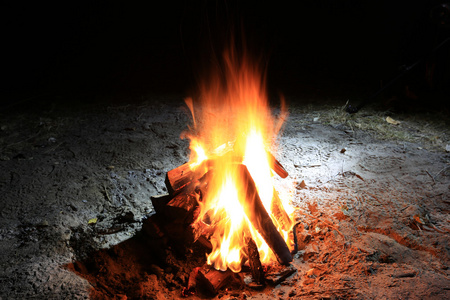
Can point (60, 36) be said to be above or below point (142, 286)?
above

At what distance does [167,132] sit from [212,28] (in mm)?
5507

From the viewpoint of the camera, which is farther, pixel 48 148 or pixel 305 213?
pixel 48 148

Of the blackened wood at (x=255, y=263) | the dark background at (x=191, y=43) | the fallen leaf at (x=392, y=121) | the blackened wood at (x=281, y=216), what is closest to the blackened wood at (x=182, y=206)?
the blackened wood at (x=255, y=263)

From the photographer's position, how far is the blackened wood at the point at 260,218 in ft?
6.75

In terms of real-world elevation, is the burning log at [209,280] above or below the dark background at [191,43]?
below

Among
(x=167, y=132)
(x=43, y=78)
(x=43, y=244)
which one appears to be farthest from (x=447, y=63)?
(x=43, y=78)

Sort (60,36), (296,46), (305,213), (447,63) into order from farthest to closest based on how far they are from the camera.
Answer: (296,46), (60,36), (447,63), (305,213)

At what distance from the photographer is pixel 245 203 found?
2.17 metres

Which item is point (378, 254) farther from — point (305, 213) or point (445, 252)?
point (305, 213)

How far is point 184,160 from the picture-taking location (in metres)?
Result: 3.66

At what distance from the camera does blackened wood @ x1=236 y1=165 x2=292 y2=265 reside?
6.75 ft

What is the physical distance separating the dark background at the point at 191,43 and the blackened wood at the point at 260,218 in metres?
4.96

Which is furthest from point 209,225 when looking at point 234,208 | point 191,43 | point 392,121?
point 191,43

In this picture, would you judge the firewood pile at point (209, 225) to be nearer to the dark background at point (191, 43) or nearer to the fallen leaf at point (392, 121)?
the fallen leaf at point (392, 121)
